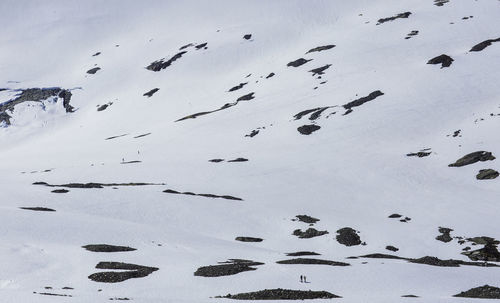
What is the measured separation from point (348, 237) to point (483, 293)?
17.3 metres

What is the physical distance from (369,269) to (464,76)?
190ft

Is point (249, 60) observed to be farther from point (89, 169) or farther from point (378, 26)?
point (89, 169)

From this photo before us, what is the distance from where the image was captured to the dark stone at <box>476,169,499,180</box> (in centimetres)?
5669

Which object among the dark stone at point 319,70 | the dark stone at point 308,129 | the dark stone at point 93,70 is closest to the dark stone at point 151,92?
the dark stone at point 93,70

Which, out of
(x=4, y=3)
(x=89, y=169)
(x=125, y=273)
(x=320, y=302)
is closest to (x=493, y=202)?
(x=320, y=302)

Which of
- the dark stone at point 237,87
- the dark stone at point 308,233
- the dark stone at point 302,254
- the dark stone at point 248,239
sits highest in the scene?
the dark stone at point 237,87

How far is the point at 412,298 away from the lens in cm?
2678

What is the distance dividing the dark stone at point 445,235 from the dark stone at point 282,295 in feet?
68.0

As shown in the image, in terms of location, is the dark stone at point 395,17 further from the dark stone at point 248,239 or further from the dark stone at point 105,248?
the dark stone at point 105,248

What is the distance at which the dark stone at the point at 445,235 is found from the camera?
4519cm

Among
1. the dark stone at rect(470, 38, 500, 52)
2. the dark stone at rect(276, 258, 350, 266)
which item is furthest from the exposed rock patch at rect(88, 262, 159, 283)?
the dark stone at rect(470, 38, 500, 52)

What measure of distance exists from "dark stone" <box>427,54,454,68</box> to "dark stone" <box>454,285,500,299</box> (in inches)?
2534

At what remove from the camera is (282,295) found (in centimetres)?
2839

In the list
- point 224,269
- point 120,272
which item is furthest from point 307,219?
point 120,272
